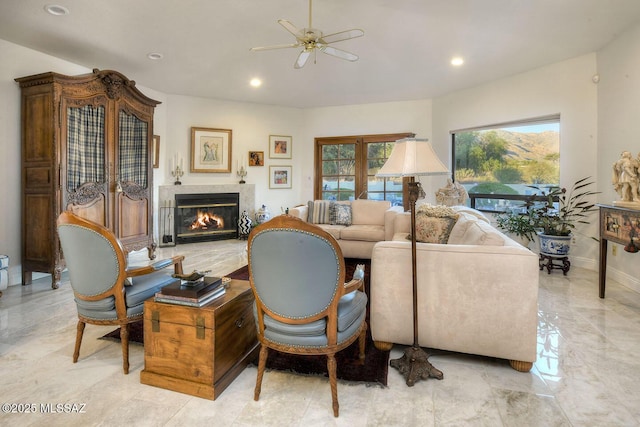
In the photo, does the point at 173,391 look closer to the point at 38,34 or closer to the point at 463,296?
the point at 463,296

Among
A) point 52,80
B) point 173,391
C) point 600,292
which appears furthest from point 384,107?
point 173,391

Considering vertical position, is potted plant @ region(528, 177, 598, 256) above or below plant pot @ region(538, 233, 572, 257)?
above

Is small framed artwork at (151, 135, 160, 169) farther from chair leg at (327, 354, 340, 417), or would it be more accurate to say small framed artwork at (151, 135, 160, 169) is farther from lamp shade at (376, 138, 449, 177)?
chair leg at (327, 354, 340, 417)

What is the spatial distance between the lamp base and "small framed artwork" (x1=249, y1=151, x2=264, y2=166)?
5537 millimetres

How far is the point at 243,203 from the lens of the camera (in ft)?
22.3

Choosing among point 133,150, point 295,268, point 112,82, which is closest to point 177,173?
point 133,150

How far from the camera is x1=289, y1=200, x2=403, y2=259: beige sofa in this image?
15.7 ft

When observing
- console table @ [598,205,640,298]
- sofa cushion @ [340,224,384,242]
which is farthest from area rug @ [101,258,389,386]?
sofa cushion @ [340,224,384,242]

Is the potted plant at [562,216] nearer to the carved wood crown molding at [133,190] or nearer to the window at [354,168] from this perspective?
the window at [354,168]

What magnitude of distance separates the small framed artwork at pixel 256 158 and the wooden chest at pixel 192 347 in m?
5.26

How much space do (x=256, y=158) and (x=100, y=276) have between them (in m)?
5.23

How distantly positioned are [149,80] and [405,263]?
5117 mm

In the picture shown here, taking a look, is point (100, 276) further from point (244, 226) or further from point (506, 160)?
point (506, 160)

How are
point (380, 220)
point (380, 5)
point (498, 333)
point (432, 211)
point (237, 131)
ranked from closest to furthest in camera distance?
point (498, 333), point (380, 5), point (432, 211), point (380, 220), point (237, 131)
